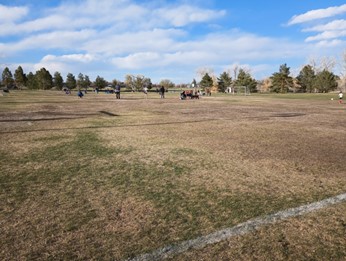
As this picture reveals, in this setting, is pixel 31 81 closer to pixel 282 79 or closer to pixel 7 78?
pixel 7 78

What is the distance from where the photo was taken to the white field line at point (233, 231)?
321cm

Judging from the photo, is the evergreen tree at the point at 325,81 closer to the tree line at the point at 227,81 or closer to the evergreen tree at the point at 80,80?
the tree line at the point at 227,81

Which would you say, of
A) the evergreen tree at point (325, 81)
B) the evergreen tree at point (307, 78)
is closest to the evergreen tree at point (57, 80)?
the evergreen tree at point (307, 78)

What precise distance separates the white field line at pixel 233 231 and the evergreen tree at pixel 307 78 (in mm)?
91145

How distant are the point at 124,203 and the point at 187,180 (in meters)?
1.55

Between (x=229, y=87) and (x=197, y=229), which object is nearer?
(x=197, y=229)

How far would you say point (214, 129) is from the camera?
12.8 metres

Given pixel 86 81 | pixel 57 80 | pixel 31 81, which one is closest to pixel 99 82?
pixel 86 81

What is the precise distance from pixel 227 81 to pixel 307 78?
26.1 m

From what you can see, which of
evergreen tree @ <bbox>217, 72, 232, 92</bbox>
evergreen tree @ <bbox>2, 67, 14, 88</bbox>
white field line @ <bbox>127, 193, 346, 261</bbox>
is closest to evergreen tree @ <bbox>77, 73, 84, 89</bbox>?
evergreen tree @ <bbox>2, 67, 14, 88</bbox>

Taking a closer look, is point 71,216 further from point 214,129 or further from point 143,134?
point 214,129

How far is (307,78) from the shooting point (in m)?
88.0

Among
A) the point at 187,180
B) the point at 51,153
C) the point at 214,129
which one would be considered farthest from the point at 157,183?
the point at 214,129

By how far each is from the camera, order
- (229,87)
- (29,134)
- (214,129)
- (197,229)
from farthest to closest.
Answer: (229,87) < (214,129) < (29,134) < (197,229)
